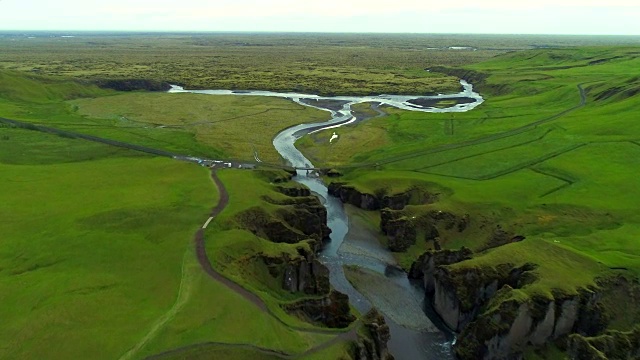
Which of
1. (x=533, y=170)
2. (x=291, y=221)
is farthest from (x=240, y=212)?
(x=533, y=170)

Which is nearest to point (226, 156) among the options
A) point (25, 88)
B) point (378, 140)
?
point (378, 140)

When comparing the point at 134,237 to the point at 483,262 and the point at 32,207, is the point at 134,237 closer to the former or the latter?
the point at 32,207

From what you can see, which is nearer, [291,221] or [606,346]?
[606,346]

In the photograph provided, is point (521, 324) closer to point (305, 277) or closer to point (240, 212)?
point (305, 277)

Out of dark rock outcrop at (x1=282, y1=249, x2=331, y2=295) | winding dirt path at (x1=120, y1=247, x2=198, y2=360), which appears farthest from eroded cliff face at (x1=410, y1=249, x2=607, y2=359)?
winding dirt path at (x1=120, y1=247, x2=198, y2=360)

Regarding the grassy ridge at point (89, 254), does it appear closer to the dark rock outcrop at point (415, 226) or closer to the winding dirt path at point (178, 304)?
the winding dirt path at point (178, 304)

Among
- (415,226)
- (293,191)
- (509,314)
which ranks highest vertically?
(509,314)
